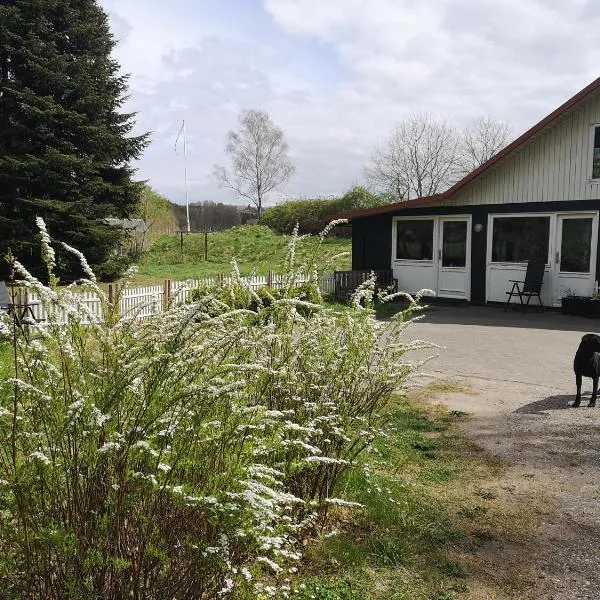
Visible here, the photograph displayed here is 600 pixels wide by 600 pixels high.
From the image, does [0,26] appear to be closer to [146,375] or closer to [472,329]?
[472,329]

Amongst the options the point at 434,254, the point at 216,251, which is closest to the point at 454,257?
the point at 434,254

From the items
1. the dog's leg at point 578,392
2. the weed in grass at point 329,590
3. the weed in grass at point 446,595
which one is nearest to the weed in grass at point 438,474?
the weed in grass at point 446,595

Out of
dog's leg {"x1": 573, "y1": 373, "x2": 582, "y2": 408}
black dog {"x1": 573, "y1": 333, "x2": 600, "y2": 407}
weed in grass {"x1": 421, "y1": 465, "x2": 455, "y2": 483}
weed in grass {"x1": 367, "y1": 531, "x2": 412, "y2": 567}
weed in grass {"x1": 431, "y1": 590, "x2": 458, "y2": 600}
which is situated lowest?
weed in grass {"x1": 421, "y1": 465, "x2": 455, "y2": 483}

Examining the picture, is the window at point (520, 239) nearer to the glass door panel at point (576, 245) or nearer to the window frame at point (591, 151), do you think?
the glass door panel at point (576, 245)

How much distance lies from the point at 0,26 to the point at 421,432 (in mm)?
18927

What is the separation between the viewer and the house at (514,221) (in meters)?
13.7

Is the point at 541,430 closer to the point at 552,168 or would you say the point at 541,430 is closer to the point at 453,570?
the point at 453,570

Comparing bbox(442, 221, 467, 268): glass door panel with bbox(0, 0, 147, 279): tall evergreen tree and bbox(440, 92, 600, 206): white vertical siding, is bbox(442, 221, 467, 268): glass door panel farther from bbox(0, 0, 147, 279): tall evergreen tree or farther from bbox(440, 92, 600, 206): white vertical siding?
bbox(0, 0, 147, 279): tall evergreen tree

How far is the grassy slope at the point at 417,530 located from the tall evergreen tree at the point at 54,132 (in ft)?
50.1

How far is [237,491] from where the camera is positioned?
7.43 feet

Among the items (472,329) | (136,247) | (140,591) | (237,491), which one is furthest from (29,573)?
(136,247)

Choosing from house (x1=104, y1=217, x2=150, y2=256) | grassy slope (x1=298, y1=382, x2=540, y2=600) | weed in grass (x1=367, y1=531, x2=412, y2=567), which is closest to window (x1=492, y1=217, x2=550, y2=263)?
grassy slope (x1=298, y1=382, x2=540, y2=600)

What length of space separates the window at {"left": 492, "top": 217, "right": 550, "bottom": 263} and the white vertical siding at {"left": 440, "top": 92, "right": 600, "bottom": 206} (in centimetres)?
53

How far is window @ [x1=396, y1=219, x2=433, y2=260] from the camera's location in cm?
1644
